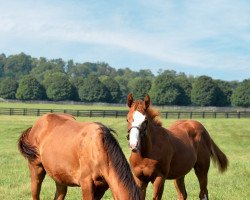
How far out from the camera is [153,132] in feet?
25.1

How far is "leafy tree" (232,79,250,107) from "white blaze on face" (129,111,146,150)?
87.3 metres

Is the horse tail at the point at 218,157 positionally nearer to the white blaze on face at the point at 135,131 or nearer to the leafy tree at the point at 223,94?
the white blaze on face at the point at 135,131

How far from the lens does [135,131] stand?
674 cm

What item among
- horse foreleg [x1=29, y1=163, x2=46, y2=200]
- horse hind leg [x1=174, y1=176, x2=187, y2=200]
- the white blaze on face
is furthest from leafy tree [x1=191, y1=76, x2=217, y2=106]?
the white blaze on face

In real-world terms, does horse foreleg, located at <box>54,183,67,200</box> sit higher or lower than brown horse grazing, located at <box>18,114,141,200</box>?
lower

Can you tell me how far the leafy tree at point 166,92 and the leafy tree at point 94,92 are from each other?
14.3 metres

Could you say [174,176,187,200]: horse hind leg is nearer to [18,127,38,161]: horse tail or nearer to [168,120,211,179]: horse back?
[168,120,211,179]: horse back

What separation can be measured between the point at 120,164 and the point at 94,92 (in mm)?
96926

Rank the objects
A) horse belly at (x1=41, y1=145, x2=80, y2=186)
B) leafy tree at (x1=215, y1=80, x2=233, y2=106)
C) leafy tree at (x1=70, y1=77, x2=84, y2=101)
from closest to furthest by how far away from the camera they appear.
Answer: horse belly at (x1=41, y1=145, x2=80, y2=186) → leafy tree at (x1=215, y1=80, x2=233, y2=106) → leafy tree at (x1=70, y1=77, x2=84, y2=101)

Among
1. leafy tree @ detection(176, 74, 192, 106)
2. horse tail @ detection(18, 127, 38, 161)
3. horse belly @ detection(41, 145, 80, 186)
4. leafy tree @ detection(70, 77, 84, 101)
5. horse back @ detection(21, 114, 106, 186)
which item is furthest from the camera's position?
leafy tree @ detection(70, 77, 84, 101)

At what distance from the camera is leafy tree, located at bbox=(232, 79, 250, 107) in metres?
90.2

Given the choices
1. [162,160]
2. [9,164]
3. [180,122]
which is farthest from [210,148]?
[9,164]

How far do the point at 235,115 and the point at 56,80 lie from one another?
A: 66823 millimetres

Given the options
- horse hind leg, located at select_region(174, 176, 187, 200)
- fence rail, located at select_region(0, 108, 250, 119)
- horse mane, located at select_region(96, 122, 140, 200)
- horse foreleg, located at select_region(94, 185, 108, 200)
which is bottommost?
fence rail, located at select_region(0, 108, 250, 119)
